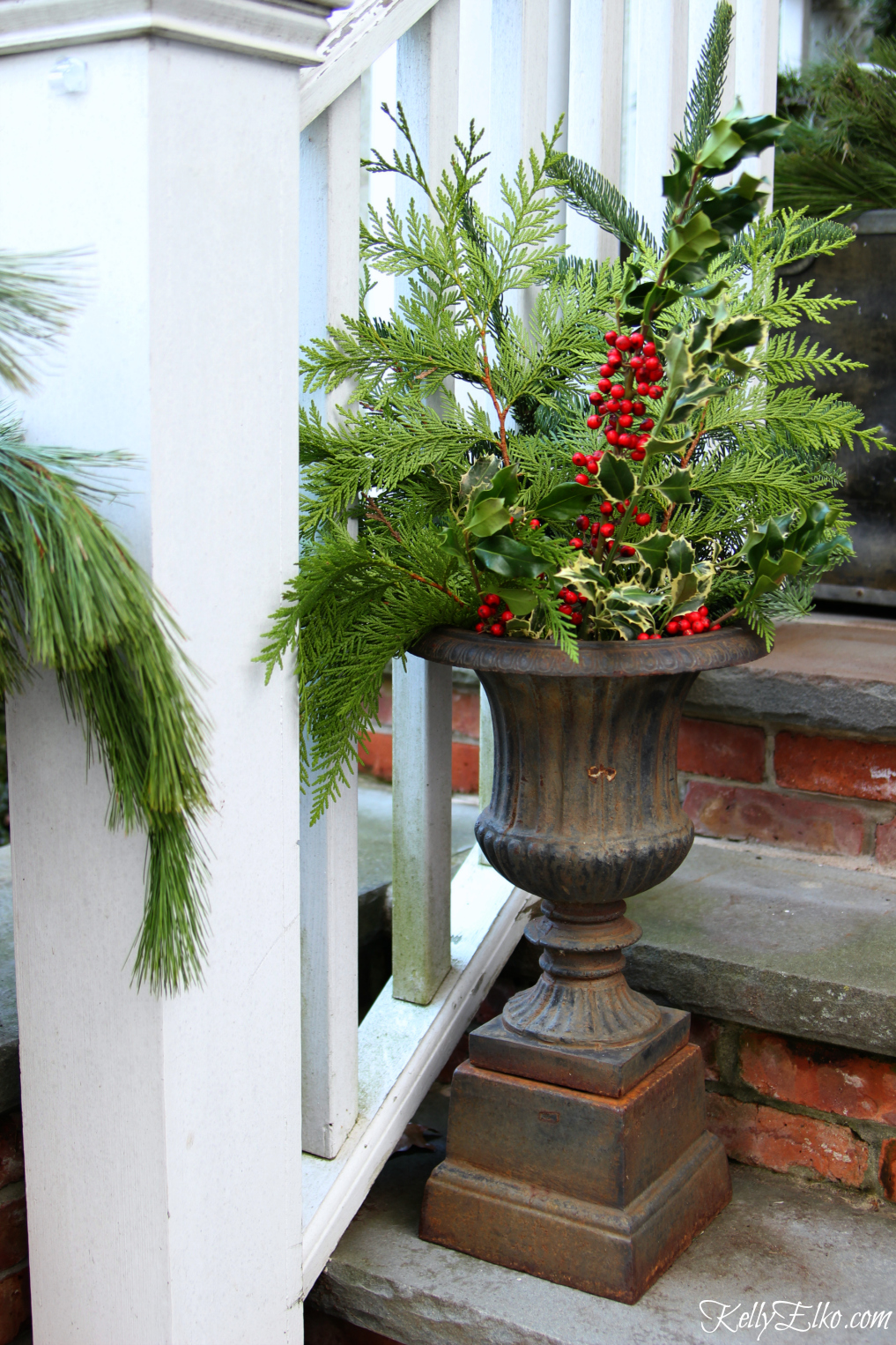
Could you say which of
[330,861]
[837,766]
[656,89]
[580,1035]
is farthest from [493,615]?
[656,89]

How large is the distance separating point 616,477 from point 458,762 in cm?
108

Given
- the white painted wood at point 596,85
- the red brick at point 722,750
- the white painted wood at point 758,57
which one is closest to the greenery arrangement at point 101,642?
the white painted wood at point 596,85

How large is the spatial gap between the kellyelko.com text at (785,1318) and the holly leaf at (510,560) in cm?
66

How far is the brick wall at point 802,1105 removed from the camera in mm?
1208

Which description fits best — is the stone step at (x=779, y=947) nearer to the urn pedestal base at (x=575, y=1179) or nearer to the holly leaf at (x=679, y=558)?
the urn pedestal base at (x=575, y=1179)

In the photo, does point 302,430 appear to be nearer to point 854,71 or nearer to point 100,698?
point 100,698

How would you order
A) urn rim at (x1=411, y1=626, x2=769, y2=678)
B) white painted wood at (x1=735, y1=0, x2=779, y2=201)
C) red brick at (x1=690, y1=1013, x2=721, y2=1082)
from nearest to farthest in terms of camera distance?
1. urn rim at (x1=411, y1=626, x2=769, y2=678)
2. red brick at (x1=690, y1=1013, x2=721, y2=1082)
3. white painted wood at (x1=735, y1=0, x2=779, y2=201)

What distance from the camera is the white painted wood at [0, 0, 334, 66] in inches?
30.3

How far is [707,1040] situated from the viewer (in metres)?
1.31

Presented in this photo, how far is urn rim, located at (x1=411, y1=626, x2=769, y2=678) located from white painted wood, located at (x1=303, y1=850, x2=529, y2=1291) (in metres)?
0.48

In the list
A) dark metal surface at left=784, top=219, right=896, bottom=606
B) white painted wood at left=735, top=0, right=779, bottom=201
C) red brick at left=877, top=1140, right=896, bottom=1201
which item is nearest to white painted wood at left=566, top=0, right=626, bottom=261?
white painted wood at left=735, top=0, right=779, bottom=201

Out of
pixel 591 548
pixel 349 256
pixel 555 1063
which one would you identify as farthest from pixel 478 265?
pixel 555 1063

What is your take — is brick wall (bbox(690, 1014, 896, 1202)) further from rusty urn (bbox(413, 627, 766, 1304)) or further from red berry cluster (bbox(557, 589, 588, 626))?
red berry cluster (bbox(557, 589, 588, 626))

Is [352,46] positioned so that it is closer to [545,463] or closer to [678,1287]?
[545,463]
